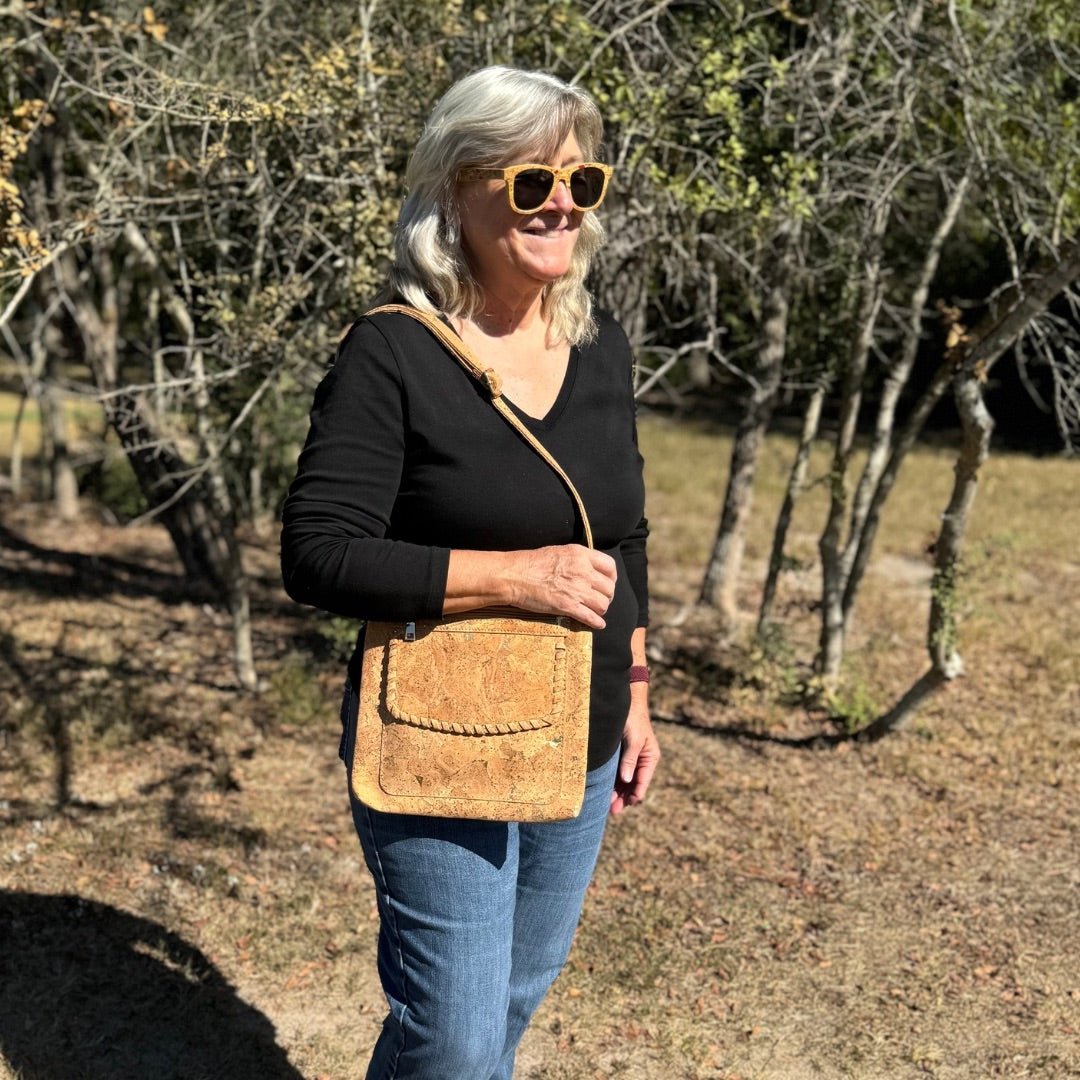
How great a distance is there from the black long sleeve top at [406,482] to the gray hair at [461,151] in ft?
0.38

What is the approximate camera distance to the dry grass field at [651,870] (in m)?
2.99

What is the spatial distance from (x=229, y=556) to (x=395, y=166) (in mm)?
1599

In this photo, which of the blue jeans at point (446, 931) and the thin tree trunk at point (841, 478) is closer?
the blue jeans at point (446, 931)

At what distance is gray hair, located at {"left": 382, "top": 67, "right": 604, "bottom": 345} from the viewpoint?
5.97 feet

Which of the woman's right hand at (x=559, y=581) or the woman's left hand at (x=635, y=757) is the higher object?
the woman's right hand at (x=559, y=581)

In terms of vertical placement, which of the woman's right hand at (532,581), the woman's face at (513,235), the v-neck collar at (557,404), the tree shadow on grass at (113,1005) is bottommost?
the tree shadow on grass at (113,1005)

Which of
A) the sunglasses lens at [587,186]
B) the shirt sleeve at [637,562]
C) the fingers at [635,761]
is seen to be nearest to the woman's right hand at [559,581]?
the shirt sleeve at [637,562]

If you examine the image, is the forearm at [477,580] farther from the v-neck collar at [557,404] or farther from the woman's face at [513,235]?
the woman's face at [513,235]

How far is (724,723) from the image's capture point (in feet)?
16.2

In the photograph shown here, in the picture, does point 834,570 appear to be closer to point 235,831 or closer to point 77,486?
point 235,831

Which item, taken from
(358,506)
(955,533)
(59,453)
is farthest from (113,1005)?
(59,453)

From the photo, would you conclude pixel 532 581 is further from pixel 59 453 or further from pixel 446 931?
pixel 59 453

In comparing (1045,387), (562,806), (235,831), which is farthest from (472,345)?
(1045,387)

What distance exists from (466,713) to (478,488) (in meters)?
0.33
